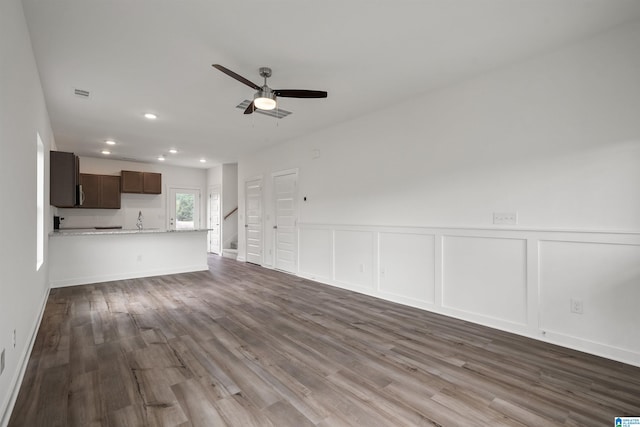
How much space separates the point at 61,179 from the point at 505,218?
6.22m

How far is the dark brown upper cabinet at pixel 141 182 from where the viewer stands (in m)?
8.16

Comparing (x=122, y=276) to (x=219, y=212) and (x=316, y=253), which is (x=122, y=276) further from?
(x=219, y=212)

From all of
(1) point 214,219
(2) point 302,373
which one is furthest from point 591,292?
(1) point 214,219

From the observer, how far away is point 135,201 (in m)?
8.66

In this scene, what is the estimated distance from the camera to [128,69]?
10.6 feet

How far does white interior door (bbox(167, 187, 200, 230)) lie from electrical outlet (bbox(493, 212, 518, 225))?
27.7 ft

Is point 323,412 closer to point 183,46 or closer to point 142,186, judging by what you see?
point 183,46

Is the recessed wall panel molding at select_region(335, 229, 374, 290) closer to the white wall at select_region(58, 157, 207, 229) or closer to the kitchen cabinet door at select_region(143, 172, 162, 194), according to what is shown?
the kitchen cabinet door at select_region(143, 172, 162, 194)

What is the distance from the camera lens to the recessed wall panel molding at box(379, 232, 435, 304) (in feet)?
12.6

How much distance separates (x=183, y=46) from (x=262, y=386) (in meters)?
3.00

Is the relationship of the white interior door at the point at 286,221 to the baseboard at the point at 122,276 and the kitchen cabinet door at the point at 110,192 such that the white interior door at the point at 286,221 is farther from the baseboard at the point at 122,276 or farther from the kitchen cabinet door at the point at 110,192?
the kitchen cabinet door at the point at 110,192

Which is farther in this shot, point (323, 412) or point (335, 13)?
point (335, 13)

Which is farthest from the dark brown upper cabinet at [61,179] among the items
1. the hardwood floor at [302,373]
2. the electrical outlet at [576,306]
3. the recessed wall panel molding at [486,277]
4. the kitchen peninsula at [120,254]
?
the electrical outlet at [576,306]

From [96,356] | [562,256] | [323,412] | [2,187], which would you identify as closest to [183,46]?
[2,187]
